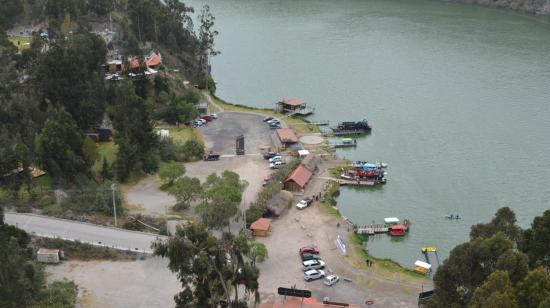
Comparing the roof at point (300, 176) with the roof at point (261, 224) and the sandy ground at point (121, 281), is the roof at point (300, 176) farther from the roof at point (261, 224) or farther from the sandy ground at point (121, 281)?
the sandy ground at point (121, 281)

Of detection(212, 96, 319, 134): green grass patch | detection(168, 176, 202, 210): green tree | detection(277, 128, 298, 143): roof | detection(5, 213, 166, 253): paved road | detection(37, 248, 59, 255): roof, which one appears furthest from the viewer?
detection(212, 96, 319, 134): green grass patch

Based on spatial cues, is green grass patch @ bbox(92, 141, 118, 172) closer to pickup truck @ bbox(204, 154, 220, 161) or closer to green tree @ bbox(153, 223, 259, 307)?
pickup truck @ bbox(204, 154, 220, 161)

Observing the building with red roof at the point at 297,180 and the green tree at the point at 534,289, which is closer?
Result: the green tree at the point at 534,289

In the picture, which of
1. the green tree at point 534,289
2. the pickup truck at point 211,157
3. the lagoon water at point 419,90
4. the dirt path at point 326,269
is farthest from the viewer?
the pickup truck at point 211,157

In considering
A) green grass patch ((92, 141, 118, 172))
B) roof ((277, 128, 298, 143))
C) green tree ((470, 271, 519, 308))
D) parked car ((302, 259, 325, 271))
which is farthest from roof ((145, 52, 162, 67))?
green tree ((470, 271, 519, 308))

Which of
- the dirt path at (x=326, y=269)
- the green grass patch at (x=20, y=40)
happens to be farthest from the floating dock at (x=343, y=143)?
the green grass patch at (x=20, y=40)

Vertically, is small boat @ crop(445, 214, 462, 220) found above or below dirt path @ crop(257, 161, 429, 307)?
above
